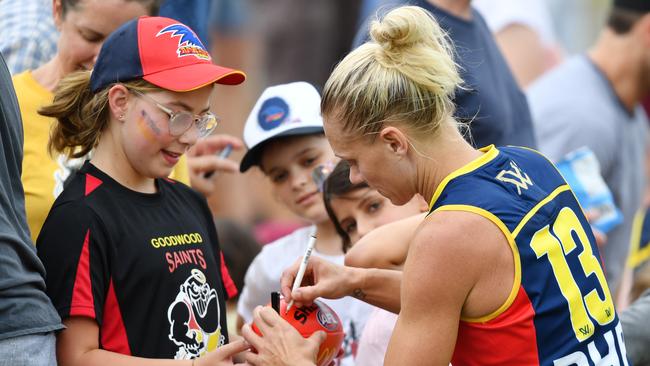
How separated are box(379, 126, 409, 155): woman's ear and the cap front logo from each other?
1530 mm

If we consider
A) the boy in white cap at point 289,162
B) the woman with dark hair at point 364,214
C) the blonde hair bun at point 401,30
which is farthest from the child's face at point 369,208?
the blonde hair bun at point 401,30

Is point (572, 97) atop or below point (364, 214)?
below

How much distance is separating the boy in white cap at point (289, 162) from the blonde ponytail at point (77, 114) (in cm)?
108

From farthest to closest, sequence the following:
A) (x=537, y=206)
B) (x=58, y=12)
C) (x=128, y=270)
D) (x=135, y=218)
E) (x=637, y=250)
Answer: (x=637, y=250) < (x=58, y=12) < (x=135, y=218) < (x=128, y=270) < (x=537, y=206)

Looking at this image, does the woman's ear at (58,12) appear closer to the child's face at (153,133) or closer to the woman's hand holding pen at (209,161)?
the woman's hand holding pen at (209,161)

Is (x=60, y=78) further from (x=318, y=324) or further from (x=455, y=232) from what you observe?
(x=455, y=232)

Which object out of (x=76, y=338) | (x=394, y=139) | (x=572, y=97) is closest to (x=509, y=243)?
(x=394, y=139)

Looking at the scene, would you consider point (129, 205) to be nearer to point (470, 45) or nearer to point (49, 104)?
point (49, 104)

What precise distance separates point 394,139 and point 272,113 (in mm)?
1588

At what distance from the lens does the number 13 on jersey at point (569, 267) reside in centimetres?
295

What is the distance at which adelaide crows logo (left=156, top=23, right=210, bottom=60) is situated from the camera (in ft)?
11.5

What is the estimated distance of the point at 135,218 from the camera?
335cm

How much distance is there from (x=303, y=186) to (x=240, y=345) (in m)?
1.47

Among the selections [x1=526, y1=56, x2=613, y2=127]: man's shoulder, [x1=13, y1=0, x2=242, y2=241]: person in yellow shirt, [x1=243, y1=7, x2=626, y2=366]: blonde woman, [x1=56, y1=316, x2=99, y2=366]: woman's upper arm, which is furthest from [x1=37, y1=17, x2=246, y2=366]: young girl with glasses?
[x1=526, y1=56, x2=613, y2=127]: man's shoulder
